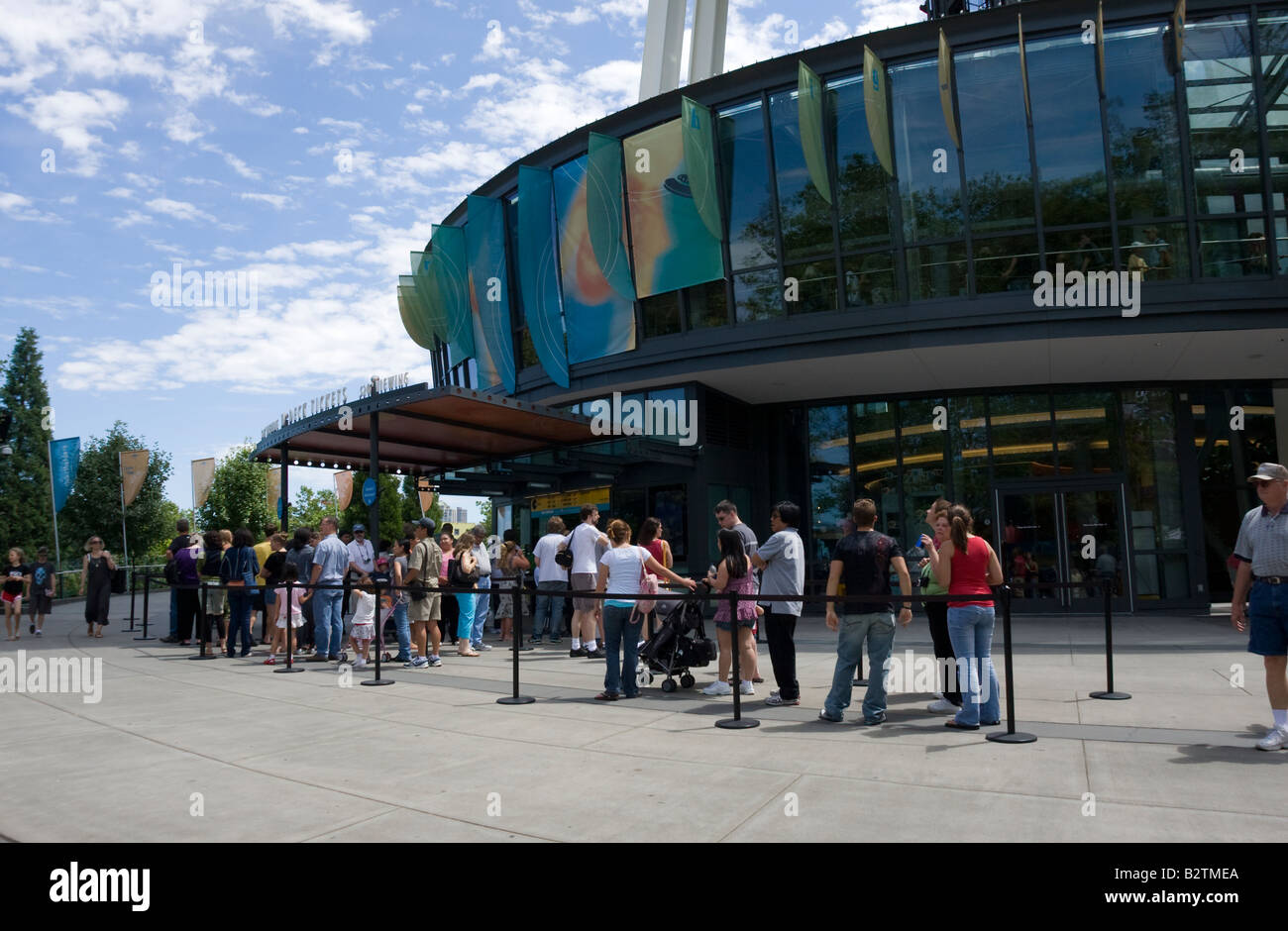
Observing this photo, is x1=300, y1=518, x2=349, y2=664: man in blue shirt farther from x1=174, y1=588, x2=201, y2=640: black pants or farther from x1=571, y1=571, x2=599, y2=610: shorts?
x1=174, y1=588, x2=201, y2=640: black pants

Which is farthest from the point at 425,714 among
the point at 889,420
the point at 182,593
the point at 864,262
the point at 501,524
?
the point at 501,524

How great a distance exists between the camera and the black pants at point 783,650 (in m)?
Result: 8.33

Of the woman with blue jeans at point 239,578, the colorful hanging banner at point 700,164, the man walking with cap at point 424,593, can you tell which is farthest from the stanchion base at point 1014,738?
the colorful hanging banner at point 700,164

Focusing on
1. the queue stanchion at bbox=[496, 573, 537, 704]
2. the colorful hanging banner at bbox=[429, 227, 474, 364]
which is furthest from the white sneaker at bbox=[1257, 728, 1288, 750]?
the colorful hanging banner at bbox=[429, 227, 474, 364]

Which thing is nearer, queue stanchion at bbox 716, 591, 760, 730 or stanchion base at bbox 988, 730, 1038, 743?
stanchion base at bbox 988, 730, 1038, 743

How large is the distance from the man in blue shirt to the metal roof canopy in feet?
8.97

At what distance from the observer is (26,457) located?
6272cm

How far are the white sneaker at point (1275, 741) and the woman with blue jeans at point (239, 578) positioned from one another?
12327 mm

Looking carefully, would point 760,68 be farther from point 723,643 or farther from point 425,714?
point 425,714

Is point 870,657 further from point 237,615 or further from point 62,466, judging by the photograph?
Answer: point 62,466

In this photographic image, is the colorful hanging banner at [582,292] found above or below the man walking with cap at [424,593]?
above

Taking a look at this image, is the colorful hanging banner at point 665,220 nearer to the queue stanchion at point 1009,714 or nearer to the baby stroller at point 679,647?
the baby stroller at point 679,647

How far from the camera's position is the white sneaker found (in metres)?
6.04

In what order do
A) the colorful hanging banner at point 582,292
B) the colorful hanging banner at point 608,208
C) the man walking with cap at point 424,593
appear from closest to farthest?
1. the man walking with cap at point 424,593
2. the colorful hanging banner at point 608,208
3. the colorful hanging banner at point 582,292
